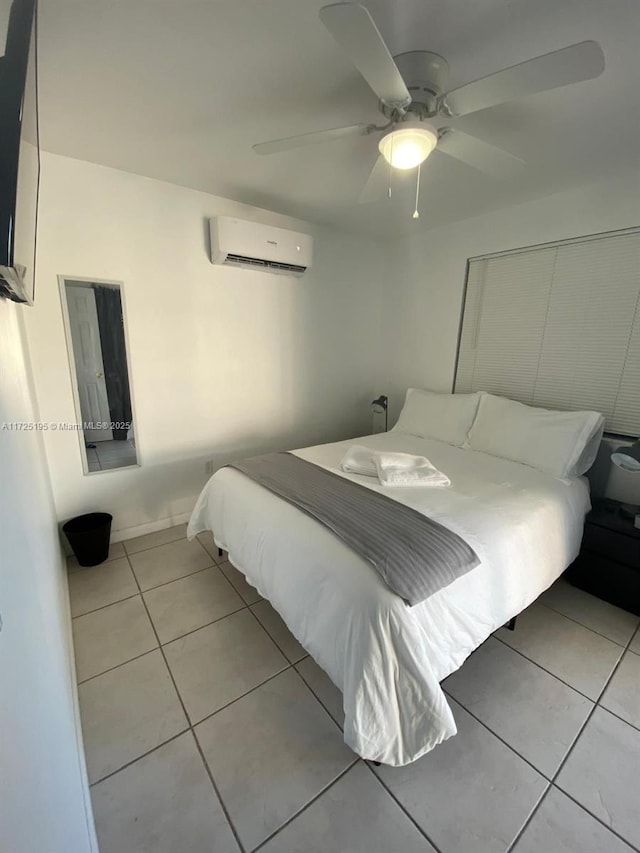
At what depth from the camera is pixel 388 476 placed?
192 centimetres

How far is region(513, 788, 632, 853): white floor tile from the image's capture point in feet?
3.37

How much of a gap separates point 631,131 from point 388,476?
2035 mm

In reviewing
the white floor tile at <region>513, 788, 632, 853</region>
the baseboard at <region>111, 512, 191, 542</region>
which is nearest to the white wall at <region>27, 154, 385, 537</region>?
the baseboard at <region>111, 512, 191, 542</region>

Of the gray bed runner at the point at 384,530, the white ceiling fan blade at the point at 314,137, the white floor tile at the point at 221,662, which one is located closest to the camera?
the gray bed runner at the point at 384,530

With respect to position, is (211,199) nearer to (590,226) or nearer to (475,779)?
(590,226)

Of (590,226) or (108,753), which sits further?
(590,226)

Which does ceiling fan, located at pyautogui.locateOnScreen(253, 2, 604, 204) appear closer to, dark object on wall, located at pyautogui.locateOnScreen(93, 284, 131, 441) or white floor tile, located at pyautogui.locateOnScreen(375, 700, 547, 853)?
dark object on wall, located at pyautogui.locateOnScreen(93, 284, 131, 441)

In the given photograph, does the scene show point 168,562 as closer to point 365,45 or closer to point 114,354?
point 114,354

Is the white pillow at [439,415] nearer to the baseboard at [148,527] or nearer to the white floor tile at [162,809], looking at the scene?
the baseboard at [148,527]

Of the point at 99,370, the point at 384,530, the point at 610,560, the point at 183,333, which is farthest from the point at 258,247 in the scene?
the point at 610,560

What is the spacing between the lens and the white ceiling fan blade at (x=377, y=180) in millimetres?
1536

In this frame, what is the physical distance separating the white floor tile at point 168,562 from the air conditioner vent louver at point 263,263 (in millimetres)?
2053

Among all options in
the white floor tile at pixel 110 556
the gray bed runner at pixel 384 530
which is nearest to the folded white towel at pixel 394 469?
the gray bed runner at pixel 384 530

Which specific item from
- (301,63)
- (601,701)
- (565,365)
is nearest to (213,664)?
(601,701)
